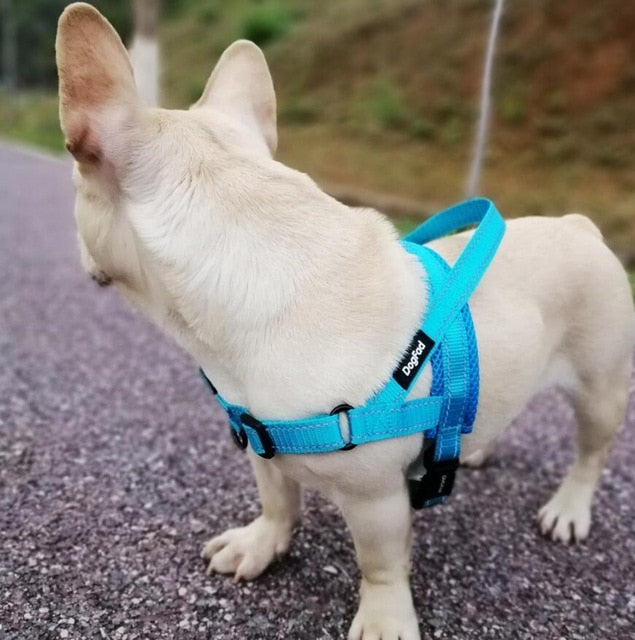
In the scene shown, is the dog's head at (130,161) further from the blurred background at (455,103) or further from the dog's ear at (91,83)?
the blurred background at (455,103)

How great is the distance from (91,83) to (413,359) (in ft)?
2.79

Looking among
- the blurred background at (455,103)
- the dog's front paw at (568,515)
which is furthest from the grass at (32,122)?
the dog's front paw at (568,515)

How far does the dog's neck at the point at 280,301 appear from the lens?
1483 millimetres

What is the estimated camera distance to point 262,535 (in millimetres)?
2078

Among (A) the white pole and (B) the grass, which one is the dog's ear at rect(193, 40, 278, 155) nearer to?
(A) the white pole

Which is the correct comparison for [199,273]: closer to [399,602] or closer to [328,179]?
[399,602]

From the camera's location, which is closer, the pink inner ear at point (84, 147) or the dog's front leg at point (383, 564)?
the pink inner ear at point (84, 147)

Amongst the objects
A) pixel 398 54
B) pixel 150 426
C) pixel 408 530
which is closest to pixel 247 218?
pixel 408 530

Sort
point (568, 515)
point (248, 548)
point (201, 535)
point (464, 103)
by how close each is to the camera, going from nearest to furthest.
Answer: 1. point (248, 548)
2. point (201, 535)
3. point (568, 515)
4. point (464, 103)

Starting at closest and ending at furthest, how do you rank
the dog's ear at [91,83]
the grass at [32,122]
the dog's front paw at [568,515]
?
the dog's ear at [91,83], the dog's front paw at [568,515], the grass at [32,122]

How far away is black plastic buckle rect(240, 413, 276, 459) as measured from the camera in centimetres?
154

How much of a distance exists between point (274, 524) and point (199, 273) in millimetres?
924

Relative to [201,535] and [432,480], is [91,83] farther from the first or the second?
[201,535]

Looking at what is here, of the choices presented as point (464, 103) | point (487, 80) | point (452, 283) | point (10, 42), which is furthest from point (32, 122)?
point (452, 283)
